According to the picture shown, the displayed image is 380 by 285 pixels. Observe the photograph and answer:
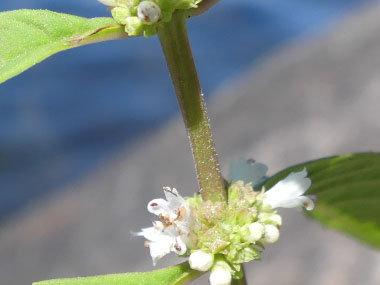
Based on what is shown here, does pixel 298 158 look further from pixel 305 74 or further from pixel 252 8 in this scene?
pixel 252 8

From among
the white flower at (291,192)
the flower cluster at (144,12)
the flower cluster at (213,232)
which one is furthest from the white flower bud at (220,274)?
the flower cluster at (144,12)

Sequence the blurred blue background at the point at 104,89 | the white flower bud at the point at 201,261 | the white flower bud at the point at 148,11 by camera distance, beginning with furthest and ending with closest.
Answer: the blurred blue background at the point at 104,89
the white flower bud at the point at 201,261
the white flower bud at the point at 148,11

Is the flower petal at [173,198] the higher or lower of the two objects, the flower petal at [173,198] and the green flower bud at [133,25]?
the lower

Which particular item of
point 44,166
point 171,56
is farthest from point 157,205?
point 44,166

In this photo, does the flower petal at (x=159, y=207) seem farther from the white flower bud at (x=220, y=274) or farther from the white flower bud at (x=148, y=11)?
the white flower bud at (x=148, y=11)

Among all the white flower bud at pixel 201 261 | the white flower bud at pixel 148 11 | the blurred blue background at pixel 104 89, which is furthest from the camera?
the blurred blue background at pixel 104 89

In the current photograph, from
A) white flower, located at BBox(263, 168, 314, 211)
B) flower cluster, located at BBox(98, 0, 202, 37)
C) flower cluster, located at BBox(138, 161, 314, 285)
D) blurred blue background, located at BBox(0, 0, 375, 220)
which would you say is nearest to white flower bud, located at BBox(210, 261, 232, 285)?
flower cluster, located at BBox(138, 161, 314, 285)

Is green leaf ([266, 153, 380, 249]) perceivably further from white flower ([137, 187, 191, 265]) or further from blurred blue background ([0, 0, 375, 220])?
blurred blue background ([0, 0, 375, 220])
